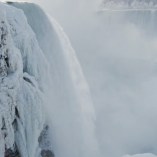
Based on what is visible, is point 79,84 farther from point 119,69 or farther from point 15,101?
point 119,69

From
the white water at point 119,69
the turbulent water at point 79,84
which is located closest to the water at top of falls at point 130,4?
the turbulent water at point 79,84

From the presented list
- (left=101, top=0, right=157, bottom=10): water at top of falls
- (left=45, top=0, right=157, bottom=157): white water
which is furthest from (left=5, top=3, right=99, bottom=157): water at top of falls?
(left=101, top=0, right=157, bottom=10): water at top of falls

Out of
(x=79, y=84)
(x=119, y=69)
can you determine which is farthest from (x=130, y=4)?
(x=79, y=84)

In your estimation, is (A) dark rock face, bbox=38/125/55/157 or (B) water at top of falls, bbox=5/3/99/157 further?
(B) water at top of falls, bbox=5/3/99/157

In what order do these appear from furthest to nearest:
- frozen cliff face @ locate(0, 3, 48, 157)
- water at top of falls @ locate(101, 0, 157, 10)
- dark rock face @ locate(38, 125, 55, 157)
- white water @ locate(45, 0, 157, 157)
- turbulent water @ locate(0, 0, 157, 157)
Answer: water at top of falls @ locate(101, 0, 157, 10) < white water @ locate(45, 0, 157, 157) < dark rock face @ locate(38, 125, 55, 157) < turbulent water @ locate(0, 0, 157, 157) < frozen cliff face @ locate(0, 3, 48, 157)

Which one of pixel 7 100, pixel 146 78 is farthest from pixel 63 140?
pixel 146 78

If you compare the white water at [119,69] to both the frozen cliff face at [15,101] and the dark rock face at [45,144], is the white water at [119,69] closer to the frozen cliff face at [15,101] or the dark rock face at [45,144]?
the dark rock face at [45,144]

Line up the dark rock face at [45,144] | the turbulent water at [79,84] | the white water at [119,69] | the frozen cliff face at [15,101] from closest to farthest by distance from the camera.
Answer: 1. the frozen cliff face at [15,101]
2. the turbulent water at [79,84]
3. the dark rock face at [45,144]
4. the white water at [119,69]

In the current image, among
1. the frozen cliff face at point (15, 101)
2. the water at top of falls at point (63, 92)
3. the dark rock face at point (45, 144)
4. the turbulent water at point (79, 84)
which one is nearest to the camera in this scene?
the frozen cliff face at point (15, 101)

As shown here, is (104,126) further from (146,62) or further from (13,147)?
(146,62)

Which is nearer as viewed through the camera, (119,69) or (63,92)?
(63,92)

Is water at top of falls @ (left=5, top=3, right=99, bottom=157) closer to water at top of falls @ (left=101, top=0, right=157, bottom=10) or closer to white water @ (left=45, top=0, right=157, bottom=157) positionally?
white water @ (left=45, top=0, right=157, bottom=157)
